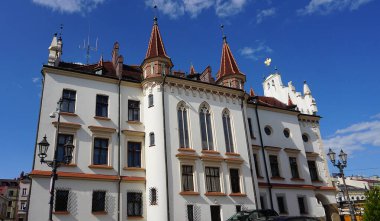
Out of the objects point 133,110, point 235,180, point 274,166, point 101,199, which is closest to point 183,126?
point 133,110

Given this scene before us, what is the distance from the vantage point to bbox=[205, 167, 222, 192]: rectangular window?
25.5 m

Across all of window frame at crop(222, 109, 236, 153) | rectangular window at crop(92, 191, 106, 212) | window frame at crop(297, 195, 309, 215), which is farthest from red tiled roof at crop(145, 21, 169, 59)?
window frame at crop(297, 195, 309, 215)

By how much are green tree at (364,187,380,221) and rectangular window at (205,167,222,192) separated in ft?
36.5

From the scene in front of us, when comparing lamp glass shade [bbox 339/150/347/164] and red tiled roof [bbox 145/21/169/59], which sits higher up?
red tiled roof [bbox 145/21/169/59]

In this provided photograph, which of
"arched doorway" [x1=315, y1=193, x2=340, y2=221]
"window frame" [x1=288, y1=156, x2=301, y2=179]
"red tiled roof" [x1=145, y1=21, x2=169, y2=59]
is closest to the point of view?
"red tiled roof" [x1=145, y1=21, x2=169, y2=59]

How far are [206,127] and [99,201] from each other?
1047 centimetres

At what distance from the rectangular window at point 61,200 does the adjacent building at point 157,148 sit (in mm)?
63

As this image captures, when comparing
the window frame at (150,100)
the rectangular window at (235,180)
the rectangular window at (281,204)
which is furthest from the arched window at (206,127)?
the rectangular window at (281,204)

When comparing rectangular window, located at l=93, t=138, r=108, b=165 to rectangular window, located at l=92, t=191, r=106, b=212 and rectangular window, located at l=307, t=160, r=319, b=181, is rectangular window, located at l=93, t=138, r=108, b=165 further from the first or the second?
rectangular window, located at l=307, t=160, r=319, b=181

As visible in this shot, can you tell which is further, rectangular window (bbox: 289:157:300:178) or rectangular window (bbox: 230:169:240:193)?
rectangular window (bbox: 289:157:300:178)

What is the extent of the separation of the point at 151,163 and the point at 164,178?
5.37 ft

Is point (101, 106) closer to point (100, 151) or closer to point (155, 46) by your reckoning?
point (100, 151)

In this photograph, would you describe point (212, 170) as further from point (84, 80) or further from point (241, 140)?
point (84, 80)

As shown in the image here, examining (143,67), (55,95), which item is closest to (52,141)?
(55,95)
